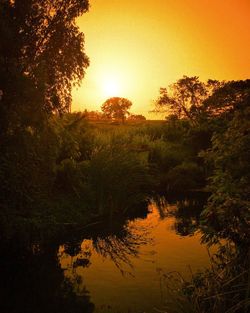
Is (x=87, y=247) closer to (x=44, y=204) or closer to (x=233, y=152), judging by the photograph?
(x=44, y=204)

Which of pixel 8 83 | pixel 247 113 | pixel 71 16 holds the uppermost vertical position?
pixel 71 16

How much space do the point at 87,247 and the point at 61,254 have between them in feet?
3.72

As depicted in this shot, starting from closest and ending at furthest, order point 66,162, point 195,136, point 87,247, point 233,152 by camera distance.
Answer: point 233,152 < point 87,247 < point 66,162 < point 195,136

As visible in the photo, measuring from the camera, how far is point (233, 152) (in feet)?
26.9

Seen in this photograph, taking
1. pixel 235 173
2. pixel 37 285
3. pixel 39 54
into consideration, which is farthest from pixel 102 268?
pixel 39 54

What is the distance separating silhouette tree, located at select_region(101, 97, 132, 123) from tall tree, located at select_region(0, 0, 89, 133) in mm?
108391

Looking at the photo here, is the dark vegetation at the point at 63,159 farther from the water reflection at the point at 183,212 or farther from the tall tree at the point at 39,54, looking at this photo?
the water reflection at the point at 183,212

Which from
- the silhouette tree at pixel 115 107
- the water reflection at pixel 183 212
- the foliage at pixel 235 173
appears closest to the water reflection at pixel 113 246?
the water reflection at pixel 183 212

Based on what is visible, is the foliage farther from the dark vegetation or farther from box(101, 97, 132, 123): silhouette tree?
box(101, 97, 132, 123): silhouette tree

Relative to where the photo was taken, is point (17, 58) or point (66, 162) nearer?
point (17, 58)

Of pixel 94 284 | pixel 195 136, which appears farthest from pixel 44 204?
pixel 195 136

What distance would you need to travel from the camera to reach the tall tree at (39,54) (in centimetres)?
1202

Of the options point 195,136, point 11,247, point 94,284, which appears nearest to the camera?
point 94,284

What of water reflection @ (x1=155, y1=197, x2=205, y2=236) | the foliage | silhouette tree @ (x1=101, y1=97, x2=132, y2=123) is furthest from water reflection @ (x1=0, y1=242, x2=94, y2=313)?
silhouette tree @ (x1=101, y1=97, x2=132, y2=123)
